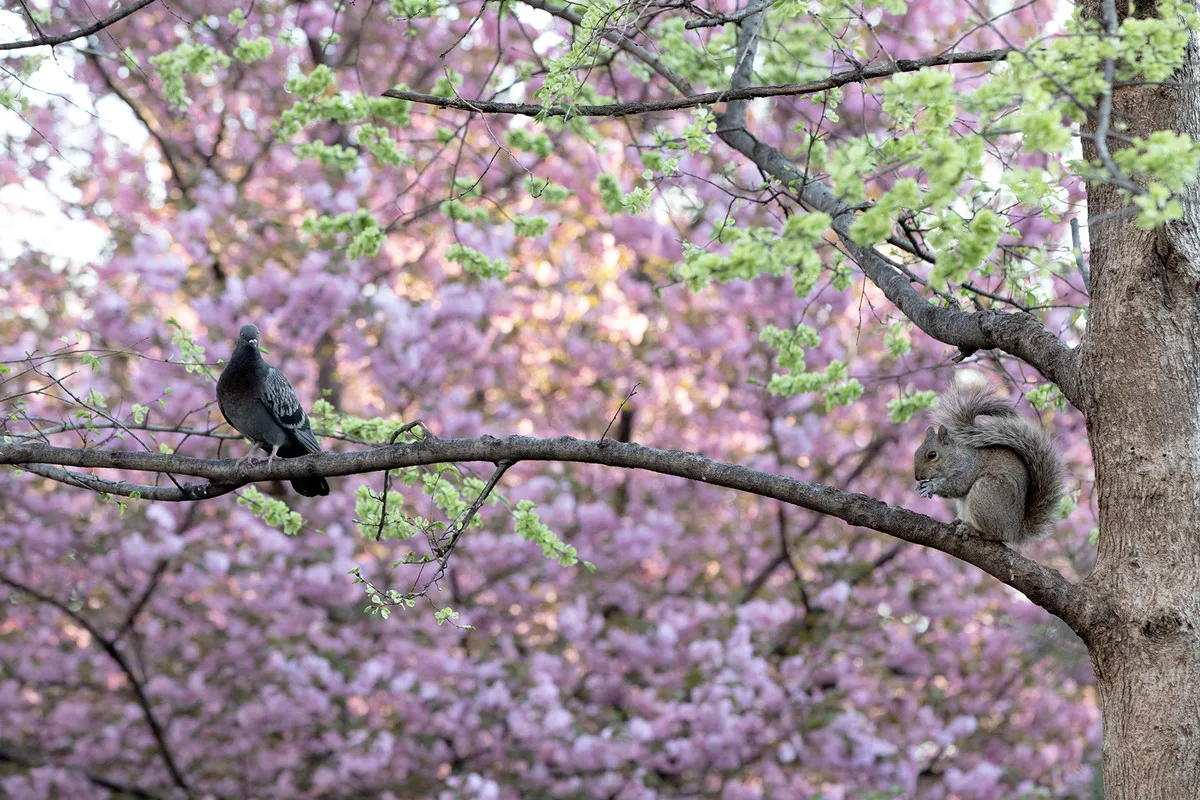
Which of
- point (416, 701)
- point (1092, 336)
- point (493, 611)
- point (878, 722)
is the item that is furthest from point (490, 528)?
point (1092, 336)

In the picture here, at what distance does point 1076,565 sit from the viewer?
5.88m

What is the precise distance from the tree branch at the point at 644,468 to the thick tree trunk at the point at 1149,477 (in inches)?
4.6

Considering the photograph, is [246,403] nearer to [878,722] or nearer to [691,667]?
[691,667]

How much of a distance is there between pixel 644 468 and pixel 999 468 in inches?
38.6

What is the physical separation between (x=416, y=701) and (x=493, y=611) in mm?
918

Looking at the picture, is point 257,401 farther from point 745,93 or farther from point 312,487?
point 745,93

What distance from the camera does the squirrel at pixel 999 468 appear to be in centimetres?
321

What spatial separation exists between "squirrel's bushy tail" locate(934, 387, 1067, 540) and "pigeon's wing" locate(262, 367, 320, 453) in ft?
8.29

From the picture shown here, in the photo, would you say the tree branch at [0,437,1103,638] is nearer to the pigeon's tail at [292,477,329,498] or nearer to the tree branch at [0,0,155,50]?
the pigeon's tail at [292,477,329,498]

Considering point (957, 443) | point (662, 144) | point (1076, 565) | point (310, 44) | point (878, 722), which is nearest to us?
point (957, 443)

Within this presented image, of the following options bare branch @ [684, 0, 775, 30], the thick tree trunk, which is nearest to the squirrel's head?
the thick tree trunk

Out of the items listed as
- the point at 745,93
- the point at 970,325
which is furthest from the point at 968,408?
the point at 745,93

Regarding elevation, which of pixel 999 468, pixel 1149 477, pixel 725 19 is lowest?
pixel 1149 477

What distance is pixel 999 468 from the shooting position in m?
3.24
